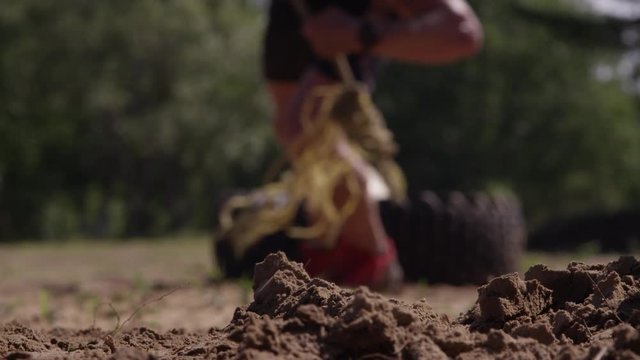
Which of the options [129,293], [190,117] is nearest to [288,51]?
[129,293]

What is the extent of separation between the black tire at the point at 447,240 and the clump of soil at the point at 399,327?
3208mm

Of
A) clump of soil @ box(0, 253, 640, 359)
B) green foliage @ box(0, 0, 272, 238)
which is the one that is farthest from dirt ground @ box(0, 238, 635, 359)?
green foliage @ box(0, 0, 272, 238)

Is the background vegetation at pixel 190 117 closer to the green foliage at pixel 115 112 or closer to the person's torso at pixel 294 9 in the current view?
the green foliage at pixel 115 112

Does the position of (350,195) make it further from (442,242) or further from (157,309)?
(157,309)

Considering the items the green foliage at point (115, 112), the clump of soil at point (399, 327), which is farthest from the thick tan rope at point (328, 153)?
the green foliage at point (115, 112)

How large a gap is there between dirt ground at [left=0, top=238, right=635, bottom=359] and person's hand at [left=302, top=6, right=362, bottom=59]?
1.11m

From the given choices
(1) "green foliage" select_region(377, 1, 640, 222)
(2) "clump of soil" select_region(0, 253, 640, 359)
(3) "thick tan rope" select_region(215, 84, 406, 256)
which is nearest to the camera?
(2) "clump of soil" select_region(0, 253, 640, 359)

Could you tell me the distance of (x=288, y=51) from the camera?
4.96 metres

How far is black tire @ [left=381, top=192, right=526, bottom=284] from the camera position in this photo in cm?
526

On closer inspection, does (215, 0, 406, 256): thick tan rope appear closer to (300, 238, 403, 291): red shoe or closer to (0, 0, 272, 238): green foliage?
(300, 238, 403, 291): red shoe

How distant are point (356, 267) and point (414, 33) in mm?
1093

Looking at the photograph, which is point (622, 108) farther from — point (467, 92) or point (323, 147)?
point (323, 147)

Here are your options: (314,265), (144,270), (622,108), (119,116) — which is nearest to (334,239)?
(314,265)

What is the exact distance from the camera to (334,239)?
15.7 ft
